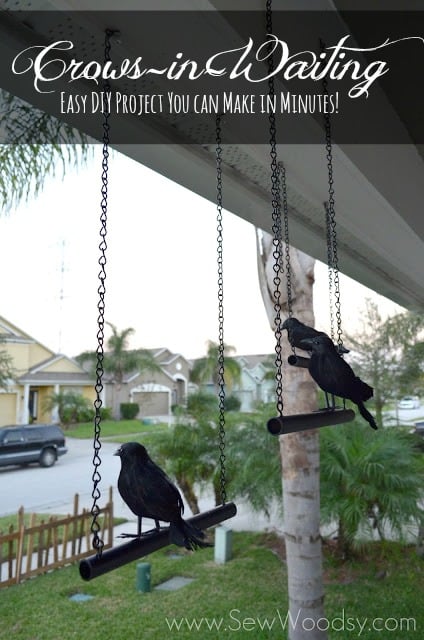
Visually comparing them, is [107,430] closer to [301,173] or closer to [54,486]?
[54,486]

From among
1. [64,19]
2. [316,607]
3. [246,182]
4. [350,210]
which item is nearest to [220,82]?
[64,19]

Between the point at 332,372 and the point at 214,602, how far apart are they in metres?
3.11

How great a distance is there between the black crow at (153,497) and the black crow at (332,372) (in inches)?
15.2

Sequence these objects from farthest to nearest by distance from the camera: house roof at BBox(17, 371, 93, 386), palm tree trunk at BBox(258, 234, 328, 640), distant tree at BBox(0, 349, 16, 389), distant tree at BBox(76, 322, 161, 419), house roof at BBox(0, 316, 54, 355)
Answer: distant tree at BBox(76, 322, 161, 419) → house roof at BBox(17, 371, 93, 386) → house roof at BBox(0, 316, 54, 355) → distant tree at BBox(0, 349, 16, 389) → palm tree trunk at BBox(258, 234, 328, 640)

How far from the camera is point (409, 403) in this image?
963 cm

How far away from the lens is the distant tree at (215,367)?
48.0ft

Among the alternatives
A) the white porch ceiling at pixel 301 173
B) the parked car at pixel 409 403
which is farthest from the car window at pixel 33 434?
the white porch ceiling at pixel 301 173

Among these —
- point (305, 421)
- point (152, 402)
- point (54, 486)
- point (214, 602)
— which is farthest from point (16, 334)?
point (305, 421)

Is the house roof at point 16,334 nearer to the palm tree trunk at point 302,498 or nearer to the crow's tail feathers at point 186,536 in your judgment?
the palm tree trunk at point 302,498

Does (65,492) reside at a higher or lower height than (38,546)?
lower

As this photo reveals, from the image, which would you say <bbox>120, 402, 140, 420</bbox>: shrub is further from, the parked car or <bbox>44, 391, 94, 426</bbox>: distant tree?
the parked car

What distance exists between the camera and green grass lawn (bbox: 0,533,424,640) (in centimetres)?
301

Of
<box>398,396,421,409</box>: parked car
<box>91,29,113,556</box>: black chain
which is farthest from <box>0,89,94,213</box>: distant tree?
<box>398,396,421,409</box>: parked car

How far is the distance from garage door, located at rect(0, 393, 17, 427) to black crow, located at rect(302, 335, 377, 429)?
13498 millimetres
